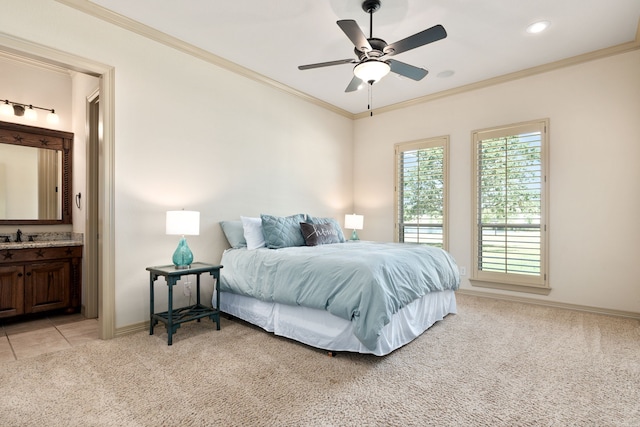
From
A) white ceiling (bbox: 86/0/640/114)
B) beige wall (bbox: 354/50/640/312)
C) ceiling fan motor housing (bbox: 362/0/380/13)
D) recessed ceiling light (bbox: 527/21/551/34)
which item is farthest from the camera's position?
beige wall (bbox: 354/50/640/312)

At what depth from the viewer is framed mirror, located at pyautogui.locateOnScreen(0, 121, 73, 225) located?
388 centimetres

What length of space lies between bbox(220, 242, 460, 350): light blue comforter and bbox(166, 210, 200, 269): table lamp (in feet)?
1.68

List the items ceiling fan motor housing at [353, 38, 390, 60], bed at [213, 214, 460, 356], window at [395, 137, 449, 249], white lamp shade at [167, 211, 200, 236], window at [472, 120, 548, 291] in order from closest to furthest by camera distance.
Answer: bed at [213, 214, 460, 356] < ceiling fan motor housing at [353, 38, 390, 60] < white lamp shade at [167, 211, 200, 236] < window at [472, 120, 548, 291] < window at [395, 137, 449, 249]

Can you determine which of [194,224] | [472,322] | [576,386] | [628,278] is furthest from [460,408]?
[628,278]

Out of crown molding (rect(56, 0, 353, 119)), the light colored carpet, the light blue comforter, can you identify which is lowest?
the light colored carpet

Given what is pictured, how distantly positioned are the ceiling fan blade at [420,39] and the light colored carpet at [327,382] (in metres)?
2.44

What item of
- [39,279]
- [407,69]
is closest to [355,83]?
[407,69]

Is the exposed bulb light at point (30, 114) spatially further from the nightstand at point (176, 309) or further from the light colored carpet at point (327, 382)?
the light colored carpet at point (327, 382)

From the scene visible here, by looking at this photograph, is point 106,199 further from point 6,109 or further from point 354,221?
point 354,221

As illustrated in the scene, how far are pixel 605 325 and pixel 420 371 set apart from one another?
2.42 meters

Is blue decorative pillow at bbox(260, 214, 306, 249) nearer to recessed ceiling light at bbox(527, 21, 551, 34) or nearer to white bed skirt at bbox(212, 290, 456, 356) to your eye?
white bed skirt at bbox(212, 290, 456, 356)

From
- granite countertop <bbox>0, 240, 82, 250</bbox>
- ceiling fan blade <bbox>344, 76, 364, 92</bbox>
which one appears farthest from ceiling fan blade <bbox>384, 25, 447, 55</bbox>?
granite countertop <bbox>0, 240, 82, 250</bbox>

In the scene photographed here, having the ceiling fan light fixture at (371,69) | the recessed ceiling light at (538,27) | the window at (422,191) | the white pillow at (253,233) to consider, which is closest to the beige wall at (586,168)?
the window at (422,191)

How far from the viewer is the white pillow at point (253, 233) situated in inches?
149
